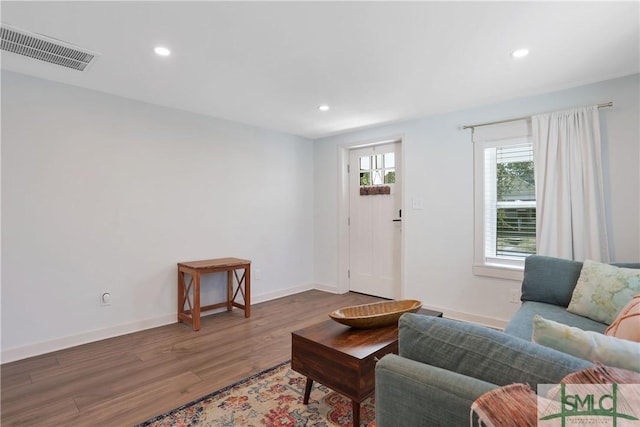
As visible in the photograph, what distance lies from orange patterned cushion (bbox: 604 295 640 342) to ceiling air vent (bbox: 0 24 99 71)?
317cm

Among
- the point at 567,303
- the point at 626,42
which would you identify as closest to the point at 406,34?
the point at 626,42

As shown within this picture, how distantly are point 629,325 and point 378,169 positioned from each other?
3.39 meters

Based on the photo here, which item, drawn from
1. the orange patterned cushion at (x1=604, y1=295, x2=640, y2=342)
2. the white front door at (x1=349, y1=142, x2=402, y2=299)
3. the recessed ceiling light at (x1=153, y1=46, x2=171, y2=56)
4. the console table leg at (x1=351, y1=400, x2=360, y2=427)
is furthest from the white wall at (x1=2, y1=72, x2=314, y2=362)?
the orange patterned cushion at (x1=604, y1=295, x2=640, y2=342)

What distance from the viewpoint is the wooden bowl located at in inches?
71.8

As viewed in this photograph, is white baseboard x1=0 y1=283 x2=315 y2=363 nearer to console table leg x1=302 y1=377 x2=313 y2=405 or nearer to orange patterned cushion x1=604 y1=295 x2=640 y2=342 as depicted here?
console table leg x1=302 y1=377 x2=313 y2=405

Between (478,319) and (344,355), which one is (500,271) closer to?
(478,319)

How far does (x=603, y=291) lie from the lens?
198 centimetres

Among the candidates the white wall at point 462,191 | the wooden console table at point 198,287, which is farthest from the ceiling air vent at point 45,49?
the white wall at point 462,191

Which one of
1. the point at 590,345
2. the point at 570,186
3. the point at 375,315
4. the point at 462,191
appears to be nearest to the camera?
the point at 590,345

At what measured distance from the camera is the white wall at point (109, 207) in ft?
8.30

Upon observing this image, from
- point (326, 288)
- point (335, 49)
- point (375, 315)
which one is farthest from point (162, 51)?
point (326, 288)

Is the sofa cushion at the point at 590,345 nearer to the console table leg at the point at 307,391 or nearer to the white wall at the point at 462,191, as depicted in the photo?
the console table leg at the point at 307,391

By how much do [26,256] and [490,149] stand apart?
422 cm

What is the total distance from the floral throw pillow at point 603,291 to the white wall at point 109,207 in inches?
128
